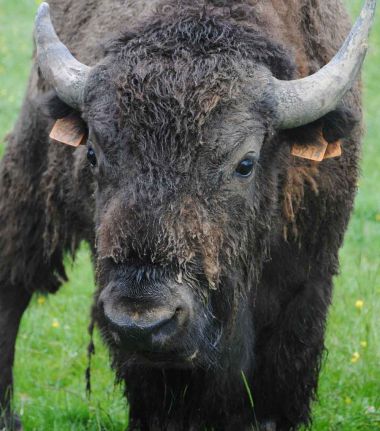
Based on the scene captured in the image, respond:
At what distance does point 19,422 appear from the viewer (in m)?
6.58

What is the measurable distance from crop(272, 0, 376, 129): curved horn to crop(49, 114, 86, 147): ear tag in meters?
1.07

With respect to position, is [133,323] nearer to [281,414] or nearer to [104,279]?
[104,279]

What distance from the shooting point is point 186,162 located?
14.8ft

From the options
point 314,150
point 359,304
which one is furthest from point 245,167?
point 359,304

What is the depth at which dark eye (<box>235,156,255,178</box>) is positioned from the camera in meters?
4.70

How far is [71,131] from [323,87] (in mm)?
1343

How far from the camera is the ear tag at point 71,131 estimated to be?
17.1ft

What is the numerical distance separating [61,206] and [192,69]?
1.95 m

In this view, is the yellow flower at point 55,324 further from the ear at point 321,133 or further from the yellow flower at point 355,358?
the ear at point 321,133

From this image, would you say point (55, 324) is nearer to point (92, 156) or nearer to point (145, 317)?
point (92, 156)

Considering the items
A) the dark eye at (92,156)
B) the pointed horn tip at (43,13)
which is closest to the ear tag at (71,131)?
the dark eye at (92,156)

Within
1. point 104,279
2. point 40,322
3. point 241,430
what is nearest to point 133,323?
point 104,279

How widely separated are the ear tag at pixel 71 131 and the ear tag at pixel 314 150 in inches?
44.6

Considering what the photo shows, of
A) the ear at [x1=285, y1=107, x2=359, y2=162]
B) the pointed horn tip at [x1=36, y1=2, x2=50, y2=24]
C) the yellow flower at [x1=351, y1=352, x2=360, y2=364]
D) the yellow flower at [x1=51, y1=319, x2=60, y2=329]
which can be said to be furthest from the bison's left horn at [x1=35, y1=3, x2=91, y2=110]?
the yellow flower at [x1=51, y1=319, x2=60, y2=329]
